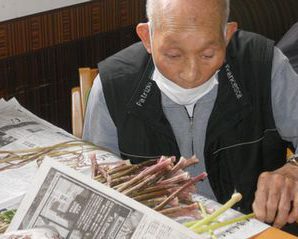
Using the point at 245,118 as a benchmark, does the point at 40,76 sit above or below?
below

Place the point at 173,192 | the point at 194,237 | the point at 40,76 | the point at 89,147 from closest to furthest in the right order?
1. the point at 194,237
2. the point at 173,192
3. the point at 89,147
4. the point at 40,76

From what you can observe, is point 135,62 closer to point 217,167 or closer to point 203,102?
point 203,102

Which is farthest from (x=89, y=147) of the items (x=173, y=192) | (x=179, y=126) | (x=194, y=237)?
(x=194, y=237)

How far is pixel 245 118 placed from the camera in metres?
1.79

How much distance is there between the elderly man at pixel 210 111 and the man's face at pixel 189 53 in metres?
0.02

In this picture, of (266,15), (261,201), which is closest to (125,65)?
(261,201)

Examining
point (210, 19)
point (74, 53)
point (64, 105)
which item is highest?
point (210, 19)

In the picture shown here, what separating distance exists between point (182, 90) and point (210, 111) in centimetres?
11

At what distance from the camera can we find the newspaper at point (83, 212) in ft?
4.21

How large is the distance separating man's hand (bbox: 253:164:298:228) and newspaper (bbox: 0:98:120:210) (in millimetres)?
374

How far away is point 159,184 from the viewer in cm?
148

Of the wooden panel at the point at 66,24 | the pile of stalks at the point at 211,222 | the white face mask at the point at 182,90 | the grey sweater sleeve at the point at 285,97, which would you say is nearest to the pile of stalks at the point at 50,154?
the white face mask at the point at 182,90

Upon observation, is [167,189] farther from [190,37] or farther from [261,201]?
[190,37]

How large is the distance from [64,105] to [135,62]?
0.95m
